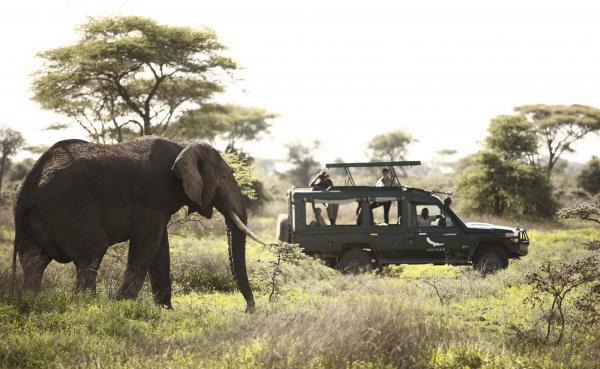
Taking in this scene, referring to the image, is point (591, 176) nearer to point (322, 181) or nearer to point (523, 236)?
point (523, 236)

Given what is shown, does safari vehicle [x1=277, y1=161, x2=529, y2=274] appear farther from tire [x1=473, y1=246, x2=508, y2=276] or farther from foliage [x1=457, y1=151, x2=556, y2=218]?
foliage [x1=457, y1=151, x2=556, y2=218]

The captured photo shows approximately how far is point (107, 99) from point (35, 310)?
21890 mm

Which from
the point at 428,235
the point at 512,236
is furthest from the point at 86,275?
the point at 512,236

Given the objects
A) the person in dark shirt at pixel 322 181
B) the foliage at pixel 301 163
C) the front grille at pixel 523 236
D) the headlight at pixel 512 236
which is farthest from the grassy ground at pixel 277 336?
the foliage at pixel 301 163

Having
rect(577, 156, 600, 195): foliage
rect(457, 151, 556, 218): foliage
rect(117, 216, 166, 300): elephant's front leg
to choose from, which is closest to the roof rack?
rect(117, 216, 166, 300): elephant's front leg

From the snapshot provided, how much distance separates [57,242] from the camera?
9320 millimetres

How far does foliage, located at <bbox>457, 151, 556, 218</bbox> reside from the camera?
3136 centimetres

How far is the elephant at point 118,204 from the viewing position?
9312 millimetres

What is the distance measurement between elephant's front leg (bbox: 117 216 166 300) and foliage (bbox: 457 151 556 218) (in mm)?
23447

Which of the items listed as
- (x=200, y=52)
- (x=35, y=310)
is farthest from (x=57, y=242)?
(x=200, y=52)

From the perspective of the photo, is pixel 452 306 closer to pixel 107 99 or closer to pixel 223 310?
pixel 223 310

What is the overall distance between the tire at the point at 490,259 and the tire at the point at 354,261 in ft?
7.56

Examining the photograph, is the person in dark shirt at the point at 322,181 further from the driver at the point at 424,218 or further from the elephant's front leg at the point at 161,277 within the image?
the elephant's front leg at the point at 161,277

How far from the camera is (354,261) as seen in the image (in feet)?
49.5
